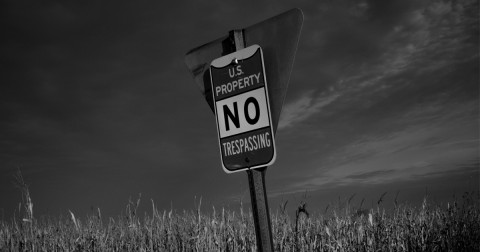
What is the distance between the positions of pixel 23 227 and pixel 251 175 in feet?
17.1

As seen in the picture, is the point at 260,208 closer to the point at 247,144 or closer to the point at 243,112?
the point at 247,144

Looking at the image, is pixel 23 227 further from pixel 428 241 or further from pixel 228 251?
pixel 428 241

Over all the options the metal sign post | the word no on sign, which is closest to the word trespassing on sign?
the word no on sign

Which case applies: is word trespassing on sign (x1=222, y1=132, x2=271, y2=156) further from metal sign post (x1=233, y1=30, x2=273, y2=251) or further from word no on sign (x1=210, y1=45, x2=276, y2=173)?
metal sign post (x1=233, y1=30, x2=273, y2=251)

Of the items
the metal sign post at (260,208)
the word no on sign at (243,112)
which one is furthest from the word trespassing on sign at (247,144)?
the metal sign post at (260,208)

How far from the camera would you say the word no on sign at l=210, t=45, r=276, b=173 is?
279 cm

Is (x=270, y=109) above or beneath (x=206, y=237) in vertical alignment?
above

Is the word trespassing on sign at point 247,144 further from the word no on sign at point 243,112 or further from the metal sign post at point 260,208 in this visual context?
the metal sign post at point 260,208

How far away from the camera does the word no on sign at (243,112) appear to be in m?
2.79

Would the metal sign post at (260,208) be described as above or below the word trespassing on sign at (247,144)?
below

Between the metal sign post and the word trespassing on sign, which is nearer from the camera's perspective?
the word trespassing on sign

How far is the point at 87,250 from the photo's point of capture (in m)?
6.36

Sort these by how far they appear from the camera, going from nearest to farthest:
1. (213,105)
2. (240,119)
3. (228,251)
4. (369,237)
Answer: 1. (240,119)
2. (213,105)
3. (228,251)
4. (369,237)

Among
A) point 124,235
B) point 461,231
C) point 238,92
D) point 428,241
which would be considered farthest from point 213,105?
point 461,231
